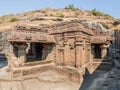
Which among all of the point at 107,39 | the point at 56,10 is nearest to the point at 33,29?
the point at 107,39

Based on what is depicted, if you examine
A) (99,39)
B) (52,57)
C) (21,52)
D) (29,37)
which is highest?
(29,37)

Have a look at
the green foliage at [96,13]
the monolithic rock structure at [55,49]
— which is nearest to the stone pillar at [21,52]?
the monolithic rock structure at [55,49]

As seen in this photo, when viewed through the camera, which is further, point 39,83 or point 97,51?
point 97,51

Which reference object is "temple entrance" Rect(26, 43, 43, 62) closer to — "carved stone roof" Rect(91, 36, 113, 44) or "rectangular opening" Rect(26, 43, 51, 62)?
"rectangular opening" Rect(26, 43, 51, 62)

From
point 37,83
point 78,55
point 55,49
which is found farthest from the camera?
point 55,49

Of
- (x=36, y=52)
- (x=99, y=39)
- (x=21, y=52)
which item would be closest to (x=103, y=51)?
(x=99, y=39)

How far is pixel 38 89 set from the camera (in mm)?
12523

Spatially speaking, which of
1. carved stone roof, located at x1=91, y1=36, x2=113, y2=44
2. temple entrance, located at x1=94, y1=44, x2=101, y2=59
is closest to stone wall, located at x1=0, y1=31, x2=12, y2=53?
temple entrance, located at x1=94, y1=44, x2=101, y2=59

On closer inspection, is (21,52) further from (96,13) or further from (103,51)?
(96,13)

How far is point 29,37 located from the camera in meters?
13.8

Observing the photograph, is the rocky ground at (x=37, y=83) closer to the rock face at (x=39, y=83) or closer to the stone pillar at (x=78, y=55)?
the rock face at (x=39, y=83)

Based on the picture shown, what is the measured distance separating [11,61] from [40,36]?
285 cm

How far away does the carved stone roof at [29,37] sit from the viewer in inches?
523

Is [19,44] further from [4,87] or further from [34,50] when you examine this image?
[34,50]
